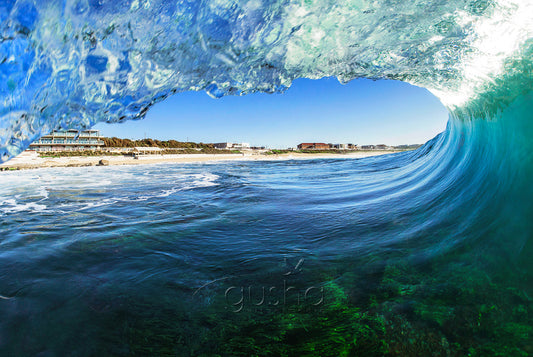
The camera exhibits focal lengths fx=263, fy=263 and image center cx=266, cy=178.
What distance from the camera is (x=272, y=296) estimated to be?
1936mm

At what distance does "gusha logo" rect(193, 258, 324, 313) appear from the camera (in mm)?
1826

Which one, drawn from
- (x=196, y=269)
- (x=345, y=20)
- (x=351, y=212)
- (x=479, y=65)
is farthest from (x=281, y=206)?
(x=479, y=65)

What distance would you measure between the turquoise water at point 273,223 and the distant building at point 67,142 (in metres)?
59.9

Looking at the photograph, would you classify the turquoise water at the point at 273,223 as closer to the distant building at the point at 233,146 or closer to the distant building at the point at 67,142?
the distant building at the point at 67,142

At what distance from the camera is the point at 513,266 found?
71.9 inches

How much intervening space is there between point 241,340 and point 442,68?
4.40 m

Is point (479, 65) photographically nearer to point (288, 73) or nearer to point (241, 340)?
point (288, 73)

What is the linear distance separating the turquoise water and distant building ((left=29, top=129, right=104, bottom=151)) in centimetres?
5993

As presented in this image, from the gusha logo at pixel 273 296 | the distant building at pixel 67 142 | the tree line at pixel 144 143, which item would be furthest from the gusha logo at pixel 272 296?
the tree line at pixel 144 143

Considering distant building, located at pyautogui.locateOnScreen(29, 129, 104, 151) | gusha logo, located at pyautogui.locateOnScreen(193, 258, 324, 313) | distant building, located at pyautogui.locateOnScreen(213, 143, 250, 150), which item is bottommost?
gusha logo, located at pyautogui.locateOnScreen(193, 258, 324, 313)

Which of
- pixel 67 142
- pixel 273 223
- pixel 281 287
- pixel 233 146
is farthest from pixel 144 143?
pixel 281 287

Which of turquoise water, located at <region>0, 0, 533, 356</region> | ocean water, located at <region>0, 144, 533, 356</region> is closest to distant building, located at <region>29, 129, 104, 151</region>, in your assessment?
turquoise water, located at <region>0, 0, 533, 356</region>

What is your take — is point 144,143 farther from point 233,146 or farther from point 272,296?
point 272,296

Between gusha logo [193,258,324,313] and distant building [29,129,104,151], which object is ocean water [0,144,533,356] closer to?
gusha logo [193,258,324,313]
